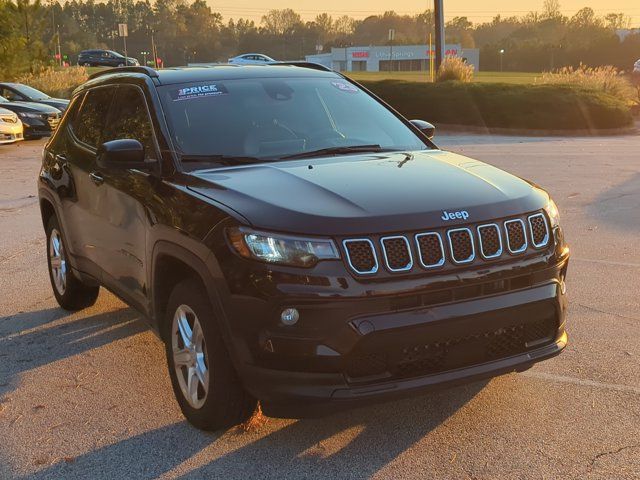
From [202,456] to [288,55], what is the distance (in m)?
162

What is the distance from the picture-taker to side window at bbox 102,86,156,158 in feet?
14.8

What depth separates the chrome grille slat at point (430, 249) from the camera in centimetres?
329

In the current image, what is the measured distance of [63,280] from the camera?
5.99 m

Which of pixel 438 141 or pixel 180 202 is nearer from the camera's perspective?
pixel 180 202

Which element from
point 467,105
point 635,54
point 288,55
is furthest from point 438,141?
point 288,55

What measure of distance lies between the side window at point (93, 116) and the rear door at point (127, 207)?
150mm

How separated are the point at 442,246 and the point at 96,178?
2651 mm

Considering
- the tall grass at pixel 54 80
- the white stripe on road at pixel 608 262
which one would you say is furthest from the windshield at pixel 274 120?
the tall grass at pixel 54 80

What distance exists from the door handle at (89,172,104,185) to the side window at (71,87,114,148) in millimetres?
265

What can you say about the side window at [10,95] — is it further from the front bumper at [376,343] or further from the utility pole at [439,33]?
the front bumper at [376,343]

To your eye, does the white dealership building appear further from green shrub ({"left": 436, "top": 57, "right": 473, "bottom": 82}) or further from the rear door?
the rear door

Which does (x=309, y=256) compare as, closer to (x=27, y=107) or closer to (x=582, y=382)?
(x=582, y=382)

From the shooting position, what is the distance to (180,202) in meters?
3.86

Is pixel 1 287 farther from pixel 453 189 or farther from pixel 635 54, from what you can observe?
pixel 635 54
